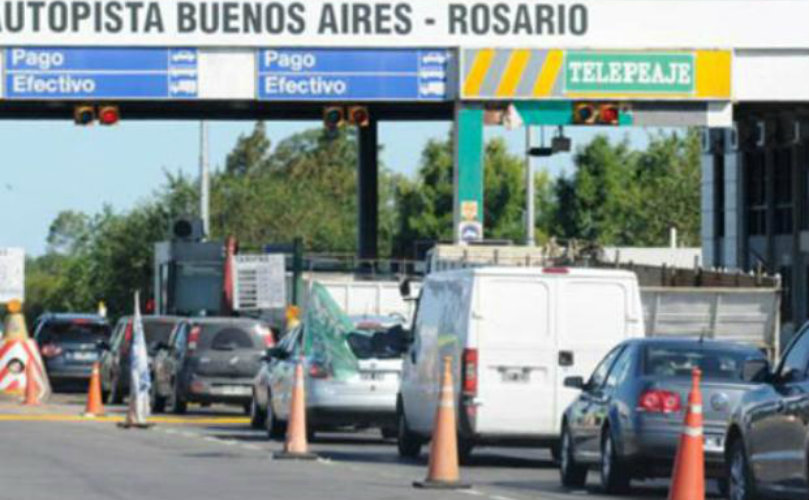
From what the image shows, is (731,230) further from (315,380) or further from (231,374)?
(315,380)

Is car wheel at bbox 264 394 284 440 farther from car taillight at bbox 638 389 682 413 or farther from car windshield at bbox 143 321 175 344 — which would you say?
car windshield at bbox 143 321 175 344

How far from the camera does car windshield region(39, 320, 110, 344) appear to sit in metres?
53.7

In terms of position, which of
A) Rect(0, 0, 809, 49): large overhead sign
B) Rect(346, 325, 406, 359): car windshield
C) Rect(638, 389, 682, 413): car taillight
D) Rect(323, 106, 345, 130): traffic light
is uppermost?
Rect(0, 0, 809, 49): large overhead sign

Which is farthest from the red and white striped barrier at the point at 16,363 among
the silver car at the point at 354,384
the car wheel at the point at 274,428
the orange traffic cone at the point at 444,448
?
the orange traffic cone at the point at 444,448

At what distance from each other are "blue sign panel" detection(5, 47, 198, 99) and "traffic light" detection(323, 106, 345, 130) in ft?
7.54

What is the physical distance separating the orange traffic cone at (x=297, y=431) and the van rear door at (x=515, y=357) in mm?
1929

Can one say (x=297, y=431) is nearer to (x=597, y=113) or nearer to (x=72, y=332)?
(x=597, y=113)

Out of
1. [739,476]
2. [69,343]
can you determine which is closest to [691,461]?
[739,476]

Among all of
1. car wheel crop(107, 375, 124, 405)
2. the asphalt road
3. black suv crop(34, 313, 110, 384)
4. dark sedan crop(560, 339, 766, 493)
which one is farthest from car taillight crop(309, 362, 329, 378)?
black suv crop(34, 313, 110, 384)

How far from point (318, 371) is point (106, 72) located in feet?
47.5

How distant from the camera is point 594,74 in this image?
45.7 meters

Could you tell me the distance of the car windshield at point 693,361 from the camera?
22.5 meters

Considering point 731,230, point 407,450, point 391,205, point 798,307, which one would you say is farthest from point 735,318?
point 391,205

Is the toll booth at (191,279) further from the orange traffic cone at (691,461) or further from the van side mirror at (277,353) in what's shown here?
the orange traffic cone at (691,461)
